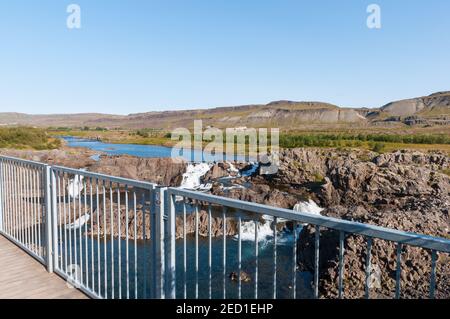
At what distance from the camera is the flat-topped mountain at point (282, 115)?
449ft

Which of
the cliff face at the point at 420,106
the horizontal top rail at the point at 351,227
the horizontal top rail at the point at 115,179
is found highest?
the cliff face at the point at 420,106

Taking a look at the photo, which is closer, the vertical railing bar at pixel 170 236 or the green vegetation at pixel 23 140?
the vertical railing bar at pixel 170 236

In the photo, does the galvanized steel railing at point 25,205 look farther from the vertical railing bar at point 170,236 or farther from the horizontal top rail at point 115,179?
the vertical railing bar at point 170,236

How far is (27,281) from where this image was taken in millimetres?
4129

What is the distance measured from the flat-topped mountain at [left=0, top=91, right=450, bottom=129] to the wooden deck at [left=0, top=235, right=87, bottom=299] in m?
122

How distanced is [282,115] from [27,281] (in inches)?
5912

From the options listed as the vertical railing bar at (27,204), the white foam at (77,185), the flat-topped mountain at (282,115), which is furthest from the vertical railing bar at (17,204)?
the flat-topped mountain at (282,115)

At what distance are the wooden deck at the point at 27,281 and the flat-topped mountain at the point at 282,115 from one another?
122303mm

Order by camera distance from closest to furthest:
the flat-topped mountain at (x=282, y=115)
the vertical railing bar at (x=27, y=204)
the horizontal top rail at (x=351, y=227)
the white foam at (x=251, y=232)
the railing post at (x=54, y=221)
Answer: the horizontal top rail at (x=351, y=227) → the railing post at (x=54, y=221) → the vertical railing bar at (x=27, y=204) → the white foam at (x=251, y=232) → the flat-topped mountain at (x=282, y=115)

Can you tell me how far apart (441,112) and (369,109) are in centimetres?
2664

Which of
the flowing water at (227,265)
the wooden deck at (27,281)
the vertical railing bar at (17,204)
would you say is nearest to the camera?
the wooden deck at (27,281)

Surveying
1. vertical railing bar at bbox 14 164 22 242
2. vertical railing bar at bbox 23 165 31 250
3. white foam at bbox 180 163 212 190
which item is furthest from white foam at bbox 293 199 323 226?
vertical railing bar at bbox 14 164 22 242

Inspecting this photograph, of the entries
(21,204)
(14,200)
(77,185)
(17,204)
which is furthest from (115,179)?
(14,200)
